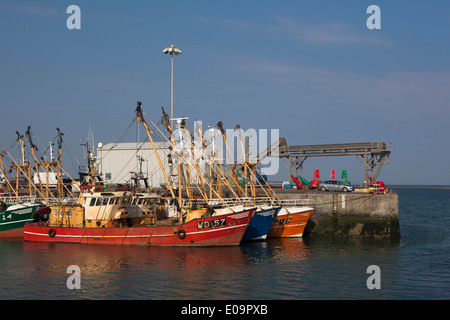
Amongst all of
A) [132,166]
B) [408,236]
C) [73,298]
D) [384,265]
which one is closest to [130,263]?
[73,298]

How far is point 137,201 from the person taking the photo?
45.1 meters

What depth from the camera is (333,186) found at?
186 feet

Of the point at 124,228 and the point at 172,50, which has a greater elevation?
the point at 172,50

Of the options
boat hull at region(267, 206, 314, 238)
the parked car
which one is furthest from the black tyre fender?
the parked car

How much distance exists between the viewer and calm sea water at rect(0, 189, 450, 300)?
993 inches

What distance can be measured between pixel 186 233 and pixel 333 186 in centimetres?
2513

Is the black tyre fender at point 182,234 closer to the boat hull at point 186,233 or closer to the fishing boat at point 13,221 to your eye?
the boat hull at point 186,233

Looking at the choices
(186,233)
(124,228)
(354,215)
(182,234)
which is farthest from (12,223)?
(354,215)

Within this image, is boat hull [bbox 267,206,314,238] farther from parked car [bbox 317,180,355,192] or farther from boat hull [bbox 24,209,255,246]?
parked car [bbox 317,180,355,192]

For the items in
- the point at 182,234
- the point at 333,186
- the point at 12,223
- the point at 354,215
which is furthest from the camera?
the point at 333,186

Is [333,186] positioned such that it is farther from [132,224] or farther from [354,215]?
[132,224]

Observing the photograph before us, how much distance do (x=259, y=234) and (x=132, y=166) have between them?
55840 millimetres

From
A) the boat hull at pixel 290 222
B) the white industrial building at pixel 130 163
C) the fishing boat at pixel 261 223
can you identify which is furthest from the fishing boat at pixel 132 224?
the white industrial building at pixel 130 163
